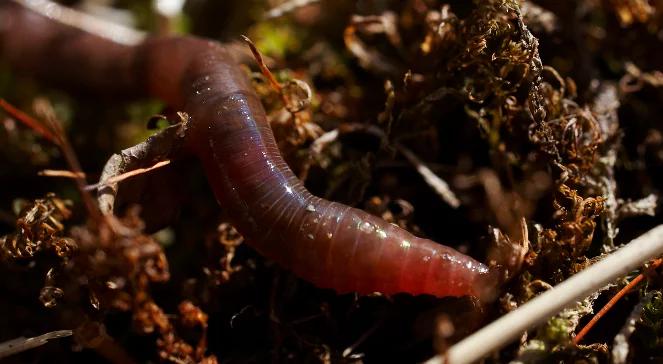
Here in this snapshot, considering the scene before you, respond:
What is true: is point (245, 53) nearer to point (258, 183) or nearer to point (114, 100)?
point (114, 100)

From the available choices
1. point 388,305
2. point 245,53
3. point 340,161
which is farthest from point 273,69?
point 388,305

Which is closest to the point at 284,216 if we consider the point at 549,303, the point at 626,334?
the point at 549,303

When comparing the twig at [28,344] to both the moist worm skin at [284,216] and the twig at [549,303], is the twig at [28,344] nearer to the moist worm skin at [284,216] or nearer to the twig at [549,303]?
the moist worm skin at [284,216]

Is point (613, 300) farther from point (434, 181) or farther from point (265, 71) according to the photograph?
point (265, 71)

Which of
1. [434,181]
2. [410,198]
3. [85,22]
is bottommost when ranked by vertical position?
[410,198]

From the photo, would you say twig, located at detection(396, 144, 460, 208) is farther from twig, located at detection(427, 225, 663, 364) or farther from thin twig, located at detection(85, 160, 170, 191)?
thin twig, located at detection(85, 160, 170, 191)

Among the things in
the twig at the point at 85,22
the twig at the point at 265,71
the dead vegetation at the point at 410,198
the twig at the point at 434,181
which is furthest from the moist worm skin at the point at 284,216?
the twig at the point at 85,22

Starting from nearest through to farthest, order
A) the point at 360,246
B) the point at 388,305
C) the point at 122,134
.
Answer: the point at 360,246 → the point at 388,305 → the point at 122,134

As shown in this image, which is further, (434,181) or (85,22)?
(85,22)
